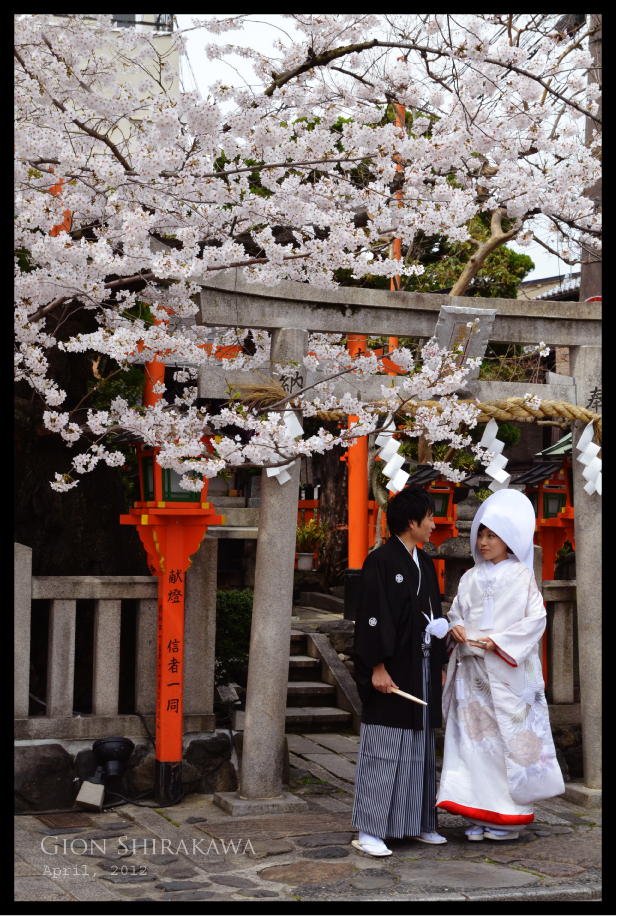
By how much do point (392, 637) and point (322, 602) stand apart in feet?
31.9

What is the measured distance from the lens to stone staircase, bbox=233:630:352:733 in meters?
8.69

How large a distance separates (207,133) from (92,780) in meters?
4.36

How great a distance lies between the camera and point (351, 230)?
6.24 meters

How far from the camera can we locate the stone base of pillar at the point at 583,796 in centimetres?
Answer: 628

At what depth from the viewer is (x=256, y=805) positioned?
19.0ft

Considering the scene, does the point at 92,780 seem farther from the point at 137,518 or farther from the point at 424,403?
the point at 424,403

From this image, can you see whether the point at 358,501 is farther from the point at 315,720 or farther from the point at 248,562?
the point at 248,562

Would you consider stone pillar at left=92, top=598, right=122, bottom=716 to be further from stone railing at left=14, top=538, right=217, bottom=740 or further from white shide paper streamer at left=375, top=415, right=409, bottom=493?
white shide paper streamer at left=375, top=415, right=409, bottom=493

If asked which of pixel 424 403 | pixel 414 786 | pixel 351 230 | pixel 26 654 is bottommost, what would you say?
pixel 414 786

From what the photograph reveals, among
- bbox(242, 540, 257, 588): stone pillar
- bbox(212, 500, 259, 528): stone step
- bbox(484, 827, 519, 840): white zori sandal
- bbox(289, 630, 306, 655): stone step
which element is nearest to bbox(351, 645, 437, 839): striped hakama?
bbox(484, 827, 519, 840): white zori sandal

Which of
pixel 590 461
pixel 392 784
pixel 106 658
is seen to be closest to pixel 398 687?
pixel 392 784

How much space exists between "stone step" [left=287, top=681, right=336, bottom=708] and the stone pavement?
9.83 ft

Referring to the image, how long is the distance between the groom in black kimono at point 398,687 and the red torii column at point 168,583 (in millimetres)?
1472

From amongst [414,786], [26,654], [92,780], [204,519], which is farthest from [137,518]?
[414,786]
